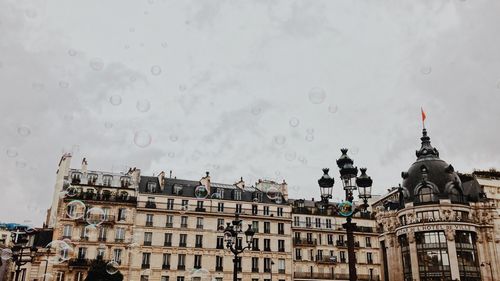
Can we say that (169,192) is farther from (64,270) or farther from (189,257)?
(64,270)

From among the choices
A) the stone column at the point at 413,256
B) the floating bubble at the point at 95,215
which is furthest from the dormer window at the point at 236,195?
the stone column at the point at 413,256

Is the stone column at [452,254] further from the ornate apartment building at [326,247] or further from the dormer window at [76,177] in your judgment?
the dormer window at [76,177]

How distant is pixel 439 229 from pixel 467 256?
395 cm

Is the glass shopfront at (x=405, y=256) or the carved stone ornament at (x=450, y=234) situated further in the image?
the glass shopfront at (x=405, y=256)

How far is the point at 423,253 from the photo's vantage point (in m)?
48.5

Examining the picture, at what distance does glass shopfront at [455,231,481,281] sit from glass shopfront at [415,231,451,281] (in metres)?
1.44

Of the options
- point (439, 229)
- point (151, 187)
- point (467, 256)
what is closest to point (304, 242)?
point (439, 229)

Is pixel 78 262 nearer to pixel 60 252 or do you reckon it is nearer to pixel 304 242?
pixel 60 252

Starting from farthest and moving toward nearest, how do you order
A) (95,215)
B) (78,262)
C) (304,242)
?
1. (304,242)
2. (78,262)
3. (95,215)

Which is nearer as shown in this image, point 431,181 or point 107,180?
point 107,180

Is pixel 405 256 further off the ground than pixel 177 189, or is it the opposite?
pixel 177 189

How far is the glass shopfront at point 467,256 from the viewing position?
152 feet

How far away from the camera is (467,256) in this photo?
47500 millimetres

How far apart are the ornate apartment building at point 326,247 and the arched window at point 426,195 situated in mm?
7608
